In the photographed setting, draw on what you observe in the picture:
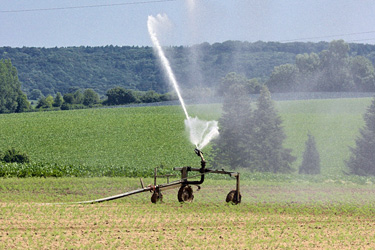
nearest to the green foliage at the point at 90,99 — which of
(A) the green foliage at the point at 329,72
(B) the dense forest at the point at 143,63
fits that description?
(B) the dense forest at the point at 143,63

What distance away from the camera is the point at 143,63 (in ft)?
411

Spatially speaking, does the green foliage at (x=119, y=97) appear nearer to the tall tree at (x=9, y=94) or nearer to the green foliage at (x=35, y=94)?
the tall tree at (x=9, y=94)

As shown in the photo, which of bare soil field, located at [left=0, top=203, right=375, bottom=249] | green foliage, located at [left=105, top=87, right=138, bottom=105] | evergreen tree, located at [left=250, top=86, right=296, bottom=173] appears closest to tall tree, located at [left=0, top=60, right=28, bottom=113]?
green foliage, located at [left=105, top=87, right=138, bottom=105]

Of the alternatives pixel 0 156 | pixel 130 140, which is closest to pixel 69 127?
pixel 130 140

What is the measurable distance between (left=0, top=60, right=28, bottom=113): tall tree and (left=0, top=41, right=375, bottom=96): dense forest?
24941 millimetres

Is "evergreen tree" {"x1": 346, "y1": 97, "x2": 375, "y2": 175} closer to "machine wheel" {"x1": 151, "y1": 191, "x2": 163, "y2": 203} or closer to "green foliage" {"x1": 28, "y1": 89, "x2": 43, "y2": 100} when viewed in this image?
"machine wheel" {"x1": 151, "y1": 191, "x2": 163, "y2": 203}

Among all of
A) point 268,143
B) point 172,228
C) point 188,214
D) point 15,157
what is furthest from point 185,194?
point 268,143

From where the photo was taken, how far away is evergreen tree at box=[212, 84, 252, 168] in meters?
47.0

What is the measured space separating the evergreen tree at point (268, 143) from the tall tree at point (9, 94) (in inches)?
3027

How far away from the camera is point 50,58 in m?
187

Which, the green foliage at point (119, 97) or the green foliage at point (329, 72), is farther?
the green foliage at point (119, 97)

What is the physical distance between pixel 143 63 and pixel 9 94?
31538 mm

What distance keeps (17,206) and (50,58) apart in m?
175

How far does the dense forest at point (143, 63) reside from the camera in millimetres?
53494
